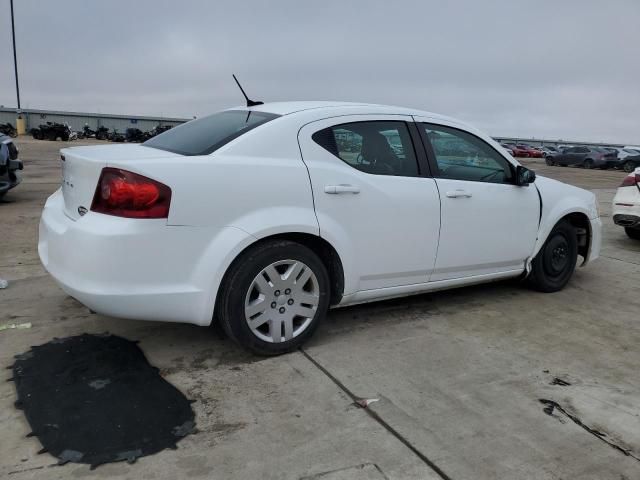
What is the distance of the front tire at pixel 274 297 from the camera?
3141mm

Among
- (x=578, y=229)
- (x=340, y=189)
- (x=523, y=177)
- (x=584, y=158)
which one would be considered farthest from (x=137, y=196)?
(x=584, y=158)

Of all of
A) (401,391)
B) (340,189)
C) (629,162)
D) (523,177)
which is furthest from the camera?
(629,162)

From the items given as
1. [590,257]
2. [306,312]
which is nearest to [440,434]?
[306,312]

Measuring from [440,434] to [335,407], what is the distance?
1.78 feet

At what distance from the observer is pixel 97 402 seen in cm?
277

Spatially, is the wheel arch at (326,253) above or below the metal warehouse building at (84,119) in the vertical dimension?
below

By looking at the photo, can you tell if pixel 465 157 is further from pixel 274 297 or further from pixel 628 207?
pixel 628 207

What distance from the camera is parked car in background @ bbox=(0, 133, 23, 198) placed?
8.50 metres

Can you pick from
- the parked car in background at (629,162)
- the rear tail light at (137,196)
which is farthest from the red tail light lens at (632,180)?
the parked car in background at (629,162)

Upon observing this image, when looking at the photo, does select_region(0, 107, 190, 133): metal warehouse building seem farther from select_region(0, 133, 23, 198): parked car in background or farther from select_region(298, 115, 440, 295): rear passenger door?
select_region(298, 115, 440, 295): rear passenger door

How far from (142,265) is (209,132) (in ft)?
3.60

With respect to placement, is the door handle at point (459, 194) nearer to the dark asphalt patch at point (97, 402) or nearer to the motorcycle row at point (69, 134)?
the dark asphalt patch at point (97, 402)

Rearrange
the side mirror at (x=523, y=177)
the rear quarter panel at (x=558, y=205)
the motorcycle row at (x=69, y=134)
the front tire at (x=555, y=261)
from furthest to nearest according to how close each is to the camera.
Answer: the motorcycle row at (x=69, y=134)
the front tire at (x=555, y=261)
the rear quarter panel at (x=558, y=205)
the side mirror at (x=523, y=177)

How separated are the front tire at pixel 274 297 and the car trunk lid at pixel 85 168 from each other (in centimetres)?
79
